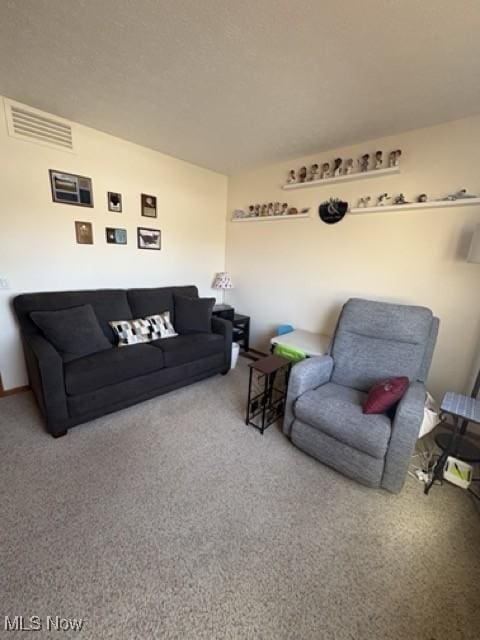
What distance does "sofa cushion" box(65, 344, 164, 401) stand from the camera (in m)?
2.04

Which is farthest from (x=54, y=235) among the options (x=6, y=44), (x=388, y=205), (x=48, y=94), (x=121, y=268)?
(x=388, y=205)

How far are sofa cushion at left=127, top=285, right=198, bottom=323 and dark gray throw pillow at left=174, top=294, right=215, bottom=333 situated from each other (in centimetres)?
10

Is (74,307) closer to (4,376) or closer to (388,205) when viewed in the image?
(4,376)

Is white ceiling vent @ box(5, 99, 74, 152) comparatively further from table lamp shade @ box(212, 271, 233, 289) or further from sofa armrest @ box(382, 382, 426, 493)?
sofa armrest @ box(382, 382, 426, 493)

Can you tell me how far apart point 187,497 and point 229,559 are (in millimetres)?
421

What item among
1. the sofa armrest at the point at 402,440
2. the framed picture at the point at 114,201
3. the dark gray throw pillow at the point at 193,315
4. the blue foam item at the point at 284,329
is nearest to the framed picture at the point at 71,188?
the framed picture at the point at 114,201

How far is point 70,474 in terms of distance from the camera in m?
1.73

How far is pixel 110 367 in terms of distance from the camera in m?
2.20

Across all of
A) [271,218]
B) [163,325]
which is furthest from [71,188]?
[271,218]

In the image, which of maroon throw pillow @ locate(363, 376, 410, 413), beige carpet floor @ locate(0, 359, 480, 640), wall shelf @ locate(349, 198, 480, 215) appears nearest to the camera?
beige carpet floor @ locate(0, 359, 480, 640)

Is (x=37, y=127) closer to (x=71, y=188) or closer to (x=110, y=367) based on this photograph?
(x=71, y=188)

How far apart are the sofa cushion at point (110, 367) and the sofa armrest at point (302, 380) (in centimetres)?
124

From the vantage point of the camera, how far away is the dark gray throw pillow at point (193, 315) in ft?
10.2

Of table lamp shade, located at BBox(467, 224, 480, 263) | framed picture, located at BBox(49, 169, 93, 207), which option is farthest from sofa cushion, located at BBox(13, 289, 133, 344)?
table lamp shade, located at BBox(467, 224, 480, 263)
